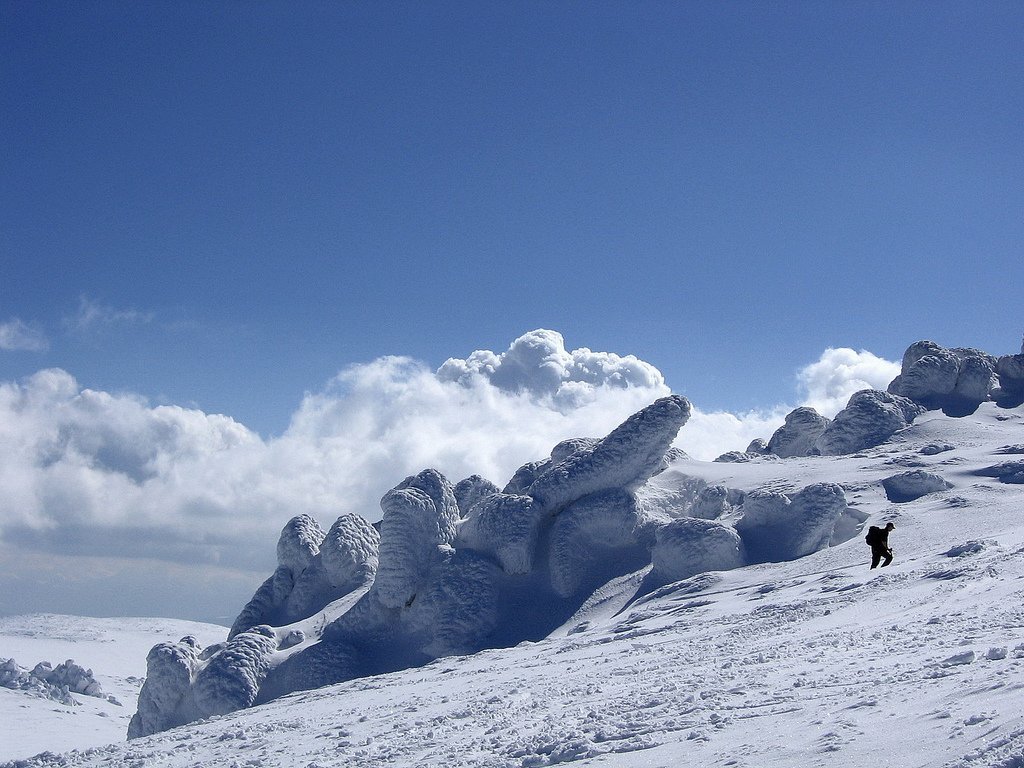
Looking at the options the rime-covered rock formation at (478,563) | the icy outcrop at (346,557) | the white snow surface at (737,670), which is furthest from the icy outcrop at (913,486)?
the icy outcrop at (346,557)

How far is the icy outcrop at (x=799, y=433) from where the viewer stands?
139ft

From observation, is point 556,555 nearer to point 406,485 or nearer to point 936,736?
point 406,485

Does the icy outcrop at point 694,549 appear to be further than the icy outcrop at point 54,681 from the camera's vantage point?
No

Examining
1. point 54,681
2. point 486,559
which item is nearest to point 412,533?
point 486,559

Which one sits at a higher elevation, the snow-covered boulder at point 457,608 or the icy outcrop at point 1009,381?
the icy outcrop at point 1009,381

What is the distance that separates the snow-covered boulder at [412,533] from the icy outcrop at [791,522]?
9785 mm

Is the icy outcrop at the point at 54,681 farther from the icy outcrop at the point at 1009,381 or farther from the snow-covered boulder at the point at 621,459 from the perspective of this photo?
the icy outcrop at the point at 1009,381

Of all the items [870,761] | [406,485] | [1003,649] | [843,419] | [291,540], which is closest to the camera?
[870,761]

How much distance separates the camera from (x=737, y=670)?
12438 mm

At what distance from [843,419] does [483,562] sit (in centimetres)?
1954

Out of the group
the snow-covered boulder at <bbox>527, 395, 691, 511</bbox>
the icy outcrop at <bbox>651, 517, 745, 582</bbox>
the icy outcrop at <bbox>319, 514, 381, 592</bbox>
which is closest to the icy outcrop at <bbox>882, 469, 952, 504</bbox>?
the icy outcrop at <bbox>651, 517, 745, 582</bbox>

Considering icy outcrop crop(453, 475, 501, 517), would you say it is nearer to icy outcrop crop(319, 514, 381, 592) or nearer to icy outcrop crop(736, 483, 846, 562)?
icy outcrop crop(319, 514, 381, 592)

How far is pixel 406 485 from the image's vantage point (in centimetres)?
2966

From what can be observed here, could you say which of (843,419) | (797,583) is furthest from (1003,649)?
(843,419)
